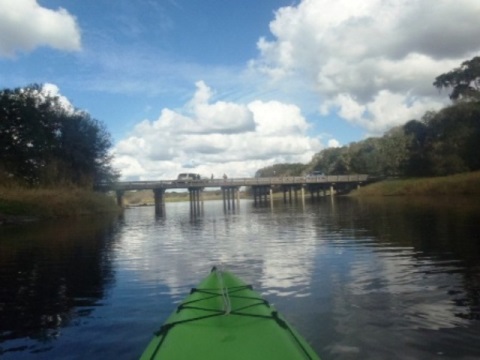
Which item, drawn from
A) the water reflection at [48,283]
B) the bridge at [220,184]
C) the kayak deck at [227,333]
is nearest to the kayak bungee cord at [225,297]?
the kayak deck at [227,333]

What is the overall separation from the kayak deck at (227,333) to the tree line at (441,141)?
75356 mm

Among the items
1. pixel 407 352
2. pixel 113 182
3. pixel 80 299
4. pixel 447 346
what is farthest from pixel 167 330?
pixel 113 182

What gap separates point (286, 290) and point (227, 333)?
636 cm

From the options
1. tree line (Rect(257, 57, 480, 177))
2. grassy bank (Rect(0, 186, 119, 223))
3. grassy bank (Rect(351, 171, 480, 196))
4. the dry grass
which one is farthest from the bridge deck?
grassy bank (Rect(0, 186, 119, 223))

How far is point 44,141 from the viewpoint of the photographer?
60.5 meters

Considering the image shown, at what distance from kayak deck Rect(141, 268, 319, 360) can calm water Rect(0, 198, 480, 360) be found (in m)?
1.54

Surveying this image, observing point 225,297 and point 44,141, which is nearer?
point 225,297

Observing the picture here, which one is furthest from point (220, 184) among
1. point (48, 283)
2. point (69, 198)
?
point (48, 283)

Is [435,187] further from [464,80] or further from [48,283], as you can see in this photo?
[48,283]

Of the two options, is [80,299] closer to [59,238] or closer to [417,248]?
[417,248]

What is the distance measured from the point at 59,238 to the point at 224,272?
2132 centimetres

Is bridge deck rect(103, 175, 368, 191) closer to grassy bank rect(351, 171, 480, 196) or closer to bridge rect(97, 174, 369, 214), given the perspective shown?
bridge rect(97, 174, 369, 214)

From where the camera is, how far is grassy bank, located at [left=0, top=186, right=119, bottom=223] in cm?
4428

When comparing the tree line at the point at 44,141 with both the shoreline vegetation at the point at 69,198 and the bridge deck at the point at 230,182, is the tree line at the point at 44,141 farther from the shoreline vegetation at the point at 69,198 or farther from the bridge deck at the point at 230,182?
the bridge deck at the point at 230,182
